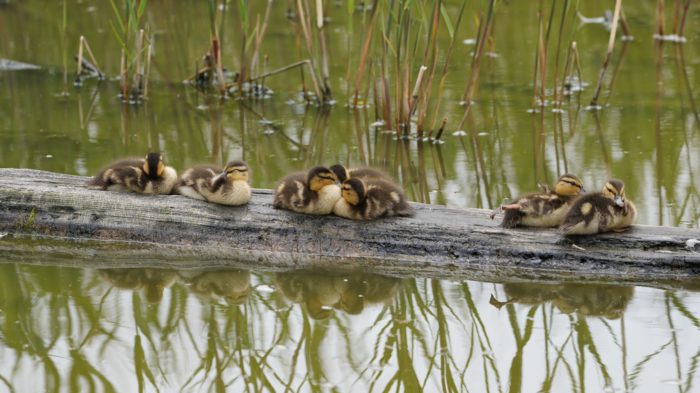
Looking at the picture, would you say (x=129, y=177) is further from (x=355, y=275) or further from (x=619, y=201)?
(x=619, y=201)

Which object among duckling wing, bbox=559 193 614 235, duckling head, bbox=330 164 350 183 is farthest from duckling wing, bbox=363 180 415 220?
duckling wing, bbox=559 193 614 235

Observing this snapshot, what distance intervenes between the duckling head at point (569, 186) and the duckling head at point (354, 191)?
1.15 metres

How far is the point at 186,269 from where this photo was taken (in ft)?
21.3

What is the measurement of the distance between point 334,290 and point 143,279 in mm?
1190

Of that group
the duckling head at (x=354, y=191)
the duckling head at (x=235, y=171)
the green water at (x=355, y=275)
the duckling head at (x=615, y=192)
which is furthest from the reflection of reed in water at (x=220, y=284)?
the duckling head at (x=615, y=192)

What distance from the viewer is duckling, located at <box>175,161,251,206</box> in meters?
6.49

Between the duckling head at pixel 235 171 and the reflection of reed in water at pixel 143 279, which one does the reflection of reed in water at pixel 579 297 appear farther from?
the reflection of reed in water at pixel 143 279

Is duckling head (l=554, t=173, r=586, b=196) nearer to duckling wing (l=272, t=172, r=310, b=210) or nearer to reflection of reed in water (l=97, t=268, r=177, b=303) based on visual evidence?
duckling wing (l=272, t=172, r=310, b=210)

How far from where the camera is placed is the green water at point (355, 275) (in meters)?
5.09

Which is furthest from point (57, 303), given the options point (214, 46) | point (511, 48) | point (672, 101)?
point (511, 48)

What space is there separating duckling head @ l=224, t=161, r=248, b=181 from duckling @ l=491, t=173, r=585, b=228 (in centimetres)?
162

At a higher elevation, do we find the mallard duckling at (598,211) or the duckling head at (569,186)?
the duckling head at (569,186)

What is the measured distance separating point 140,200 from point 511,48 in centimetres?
818

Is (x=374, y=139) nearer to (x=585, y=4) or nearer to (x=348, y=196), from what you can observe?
(x=348, y=196)
